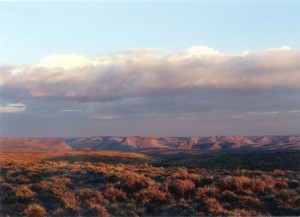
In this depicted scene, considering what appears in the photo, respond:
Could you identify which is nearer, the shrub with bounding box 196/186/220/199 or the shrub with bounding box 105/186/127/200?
the shrub with bounding box 196/186/220/199

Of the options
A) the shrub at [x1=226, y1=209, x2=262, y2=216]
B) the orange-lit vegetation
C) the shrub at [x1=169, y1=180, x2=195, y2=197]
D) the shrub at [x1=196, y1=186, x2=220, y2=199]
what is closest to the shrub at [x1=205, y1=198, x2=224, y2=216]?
the orange-lit vegetation

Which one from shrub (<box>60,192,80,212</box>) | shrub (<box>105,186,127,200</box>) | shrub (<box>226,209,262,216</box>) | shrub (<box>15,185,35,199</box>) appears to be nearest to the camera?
shrub (<box>226,209,262,216</box>)

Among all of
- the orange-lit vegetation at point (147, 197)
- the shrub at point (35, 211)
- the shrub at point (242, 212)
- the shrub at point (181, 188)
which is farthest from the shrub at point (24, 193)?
the shrub at point (242, 212)

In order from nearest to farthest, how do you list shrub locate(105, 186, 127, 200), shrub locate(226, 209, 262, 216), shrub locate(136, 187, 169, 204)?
1. shrub locate(226, 209, 262, 216)
2. shrub locate(136, 187, 169, 204)
3. shrub locate(105, 186, 127, 200)

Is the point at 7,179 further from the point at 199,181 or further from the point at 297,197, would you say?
the point at 297,197

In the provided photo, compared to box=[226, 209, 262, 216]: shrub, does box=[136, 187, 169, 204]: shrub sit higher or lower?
higher

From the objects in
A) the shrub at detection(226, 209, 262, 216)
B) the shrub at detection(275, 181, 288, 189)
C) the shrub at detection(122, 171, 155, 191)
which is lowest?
the shrub at detection(226, 209, 262, 216)

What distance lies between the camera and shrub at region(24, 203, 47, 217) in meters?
14.1

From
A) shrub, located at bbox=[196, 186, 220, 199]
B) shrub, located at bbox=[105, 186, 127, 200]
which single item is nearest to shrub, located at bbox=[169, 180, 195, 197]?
shrub, located at bbox=[196, 186, 220, 199]

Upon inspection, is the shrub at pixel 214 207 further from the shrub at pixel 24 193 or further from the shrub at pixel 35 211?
the shrub at pixel 24 193

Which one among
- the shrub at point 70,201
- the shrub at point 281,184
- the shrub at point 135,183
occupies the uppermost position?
the shrub at point 135,183

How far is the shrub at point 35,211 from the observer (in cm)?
1408

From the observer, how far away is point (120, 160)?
7069cm

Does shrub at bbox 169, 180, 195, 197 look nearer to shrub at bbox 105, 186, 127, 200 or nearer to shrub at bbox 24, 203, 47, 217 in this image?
shrub at bbox 105, 186, 127, 200
